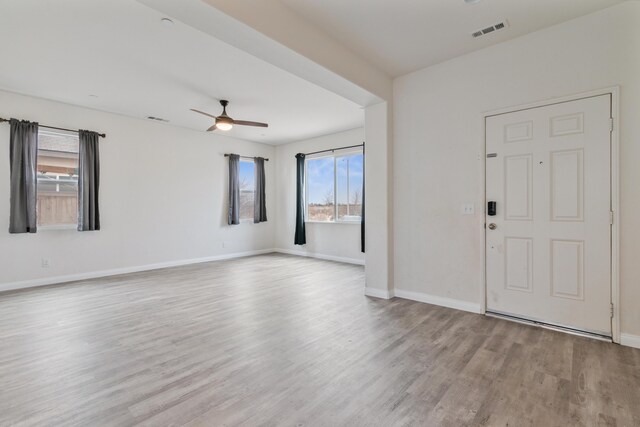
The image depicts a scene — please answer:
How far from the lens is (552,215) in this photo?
9.36ft

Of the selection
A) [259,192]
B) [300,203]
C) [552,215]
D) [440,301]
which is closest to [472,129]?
[552,215]

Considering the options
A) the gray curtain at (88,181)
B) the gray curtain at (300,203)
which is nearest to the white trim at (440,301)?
the gray curtain at (300,203)

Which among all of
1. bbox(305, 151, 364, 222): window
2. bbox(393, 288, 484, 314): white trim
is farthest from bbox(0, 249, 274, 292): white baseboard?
bbox(393, 288, 484, 314): white trim

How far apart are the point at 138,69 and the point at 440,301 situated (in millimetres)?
4506

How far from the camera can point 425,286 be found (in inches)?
145

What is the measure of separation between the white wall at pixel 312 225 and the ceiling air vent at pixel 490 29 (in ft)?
11.2

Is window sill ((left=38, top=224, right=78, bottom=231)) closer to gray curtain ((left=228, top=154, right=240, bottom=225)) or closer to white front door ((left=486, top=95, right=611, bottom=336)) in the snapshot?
gray curtain ((left=228, top=154, right=240, bottom=225))

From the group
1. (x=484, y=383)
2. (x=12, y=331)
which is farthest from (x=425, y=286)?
(x=12, y=331)

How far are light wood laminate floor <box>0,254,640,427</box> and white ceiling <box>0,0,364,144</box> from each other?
2.82 meters

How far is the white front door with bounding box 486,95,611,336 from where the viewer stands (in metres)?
2.63

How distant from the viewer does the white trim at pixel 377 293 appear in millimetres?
3848

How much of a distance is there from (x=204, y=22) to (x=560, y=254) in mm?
3600

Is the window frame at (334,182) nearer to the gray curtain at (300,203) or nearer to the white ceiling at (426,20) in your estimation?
the gray curtain at (300,203)

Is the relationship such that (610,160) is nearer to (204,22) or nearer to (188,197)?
(204,22)
